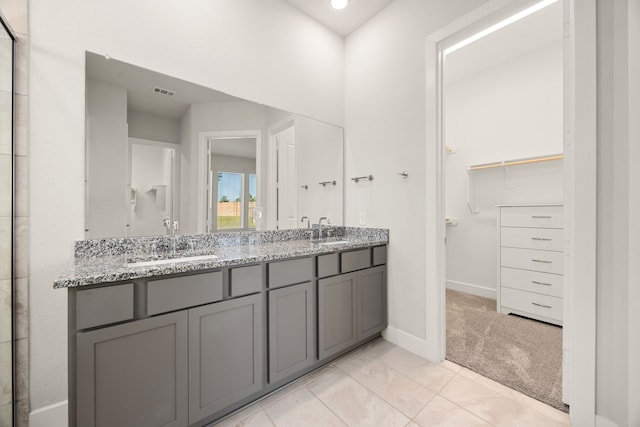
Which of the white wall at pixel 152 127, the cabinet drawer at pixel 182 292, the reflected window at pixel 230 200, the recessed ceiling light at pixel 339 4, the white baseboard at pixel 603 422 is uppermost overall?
the recessed ceiling light at pixel 339 4

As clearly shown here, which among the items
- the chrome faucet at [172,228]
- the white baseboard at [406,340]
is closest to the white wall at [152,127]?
the chrome faucet at [172,228]

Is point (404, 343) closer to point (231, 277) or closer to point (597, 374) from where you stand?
point (597, 374)

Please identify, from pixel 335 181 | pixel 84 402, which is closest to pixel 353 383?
pixel 84 402

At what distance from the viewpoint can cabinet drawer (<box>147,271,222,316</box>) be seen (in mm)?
1193

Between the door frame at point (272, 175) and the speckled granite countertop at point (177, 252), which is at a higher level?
the door frame at point (272, 175)

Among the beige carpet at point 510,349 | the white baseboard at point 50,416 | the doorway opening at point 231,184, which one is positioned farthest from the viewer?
the doorway opening at point 231,184

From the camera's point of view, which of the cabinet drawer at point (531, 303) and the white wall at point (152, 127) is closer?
the white wall at point (152, 127)

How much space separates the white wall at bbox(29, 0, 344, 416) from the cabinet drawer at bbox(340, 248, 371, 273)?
148cm

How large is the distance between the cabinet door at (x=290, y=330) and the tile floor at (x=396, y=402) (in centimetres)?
17

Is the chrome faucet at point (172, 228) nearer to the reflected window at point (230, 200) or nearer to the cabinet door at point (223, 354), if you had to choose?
the reflected window at point (230, 200)

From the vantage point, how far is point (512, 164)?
324cm

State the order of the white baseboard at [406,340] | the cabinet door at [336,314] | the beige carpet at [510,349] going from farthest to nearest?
the white baseboard at [406,340] < the cabinet door at [336,314] < the beige carpet at [510,349]

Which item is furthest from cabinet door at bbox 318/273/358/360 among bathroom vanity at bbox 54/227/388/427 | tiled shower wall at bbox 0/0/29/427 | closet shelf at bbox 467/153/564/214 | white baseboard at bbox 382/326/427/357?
closet shelf at bbox 467/153/564/214

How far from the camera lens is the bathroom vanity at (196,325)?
1.07 metres
